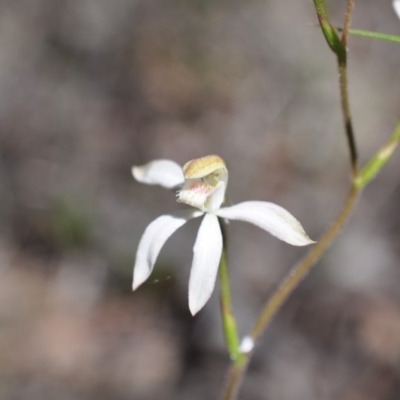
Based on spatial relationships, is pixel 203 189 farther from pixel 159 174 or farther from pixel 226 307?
pixel 226 307

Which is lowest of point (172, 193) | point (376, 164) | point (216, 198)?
point (172, 193)

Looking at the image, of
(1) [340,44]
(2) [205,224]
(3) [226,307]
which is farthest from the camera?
(3) [226,307]

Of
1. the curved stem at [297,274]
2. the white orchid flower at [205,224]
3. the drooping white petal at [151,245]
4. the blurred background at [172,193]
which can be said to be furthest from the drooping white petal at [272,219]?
the blurred background at [172,193]

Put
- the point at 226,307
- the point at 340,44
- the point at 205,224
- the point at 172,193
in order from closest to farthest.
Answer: the point at 340,44 < the point at 205,224 < the point at 226,307 < the point at 172,193

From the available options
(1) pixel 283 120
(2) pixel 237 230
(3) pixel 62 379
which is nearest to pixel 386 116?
(1) pixel 283 120

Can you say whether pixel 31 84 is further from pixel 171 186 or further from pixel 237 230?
pixel 171 186

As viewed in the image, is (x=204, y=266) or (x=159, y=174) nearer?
(x=204, y=266)

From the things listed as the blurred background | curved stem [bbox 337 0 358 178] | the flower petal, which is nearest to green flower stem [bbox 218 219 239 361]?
the flower petal

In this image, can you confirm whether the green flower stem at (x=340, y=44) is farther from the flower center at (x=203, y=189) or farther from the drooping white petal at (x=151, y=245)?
the drooping white petal at (x=151, y=245)

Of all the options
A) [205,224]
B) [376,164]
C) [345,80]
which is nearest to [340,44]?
[345,80]
